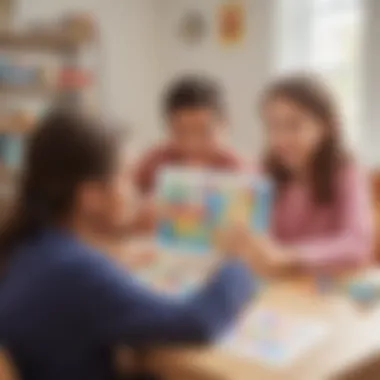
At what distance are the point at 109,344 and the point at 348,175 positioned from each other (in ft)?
2.91

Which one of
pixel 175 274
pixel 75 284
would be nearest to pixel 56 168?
pixel 75 284

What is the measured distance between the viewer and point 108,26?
364 cm

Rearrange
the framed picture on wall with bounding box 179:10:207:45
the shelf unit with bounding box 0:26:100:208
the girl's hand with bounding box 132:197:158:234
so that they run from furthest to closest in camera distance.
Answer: the framed picture on wall with bounding box 179:10:207:45 < the shelf unit with bounding box 0:26:100:208 < the girl's hand with bounding box 132:197:158:234

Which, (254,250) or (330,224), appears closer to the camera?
(254,250)

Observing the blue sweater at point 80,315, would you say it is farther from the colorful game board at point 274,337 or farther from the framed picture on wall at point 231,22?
the framed picture on wall at point 231,22

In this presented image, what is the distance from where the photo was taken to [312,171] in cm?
199

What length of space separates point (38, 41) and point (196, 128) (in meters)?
1.24

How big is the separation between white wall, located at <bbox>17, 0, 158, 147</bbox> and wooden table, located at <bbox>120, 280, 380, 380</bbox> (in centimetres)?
224

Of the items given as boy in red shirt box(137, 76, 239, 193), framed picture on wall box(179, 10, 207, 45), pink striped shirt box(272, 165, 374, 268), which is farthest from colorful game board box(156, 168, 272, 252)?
framed picture on wall box(179, 10, 207, 45)

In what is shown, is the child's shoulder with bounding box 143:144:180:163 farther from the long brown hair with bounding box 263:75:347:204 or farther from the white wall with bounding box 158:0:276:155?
the white wall with bounding box 158:0:276:155

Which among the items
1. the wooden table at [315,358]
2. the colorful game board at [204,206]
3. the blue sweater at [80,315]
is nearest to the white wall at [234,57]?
the colorful game board at [204,206]

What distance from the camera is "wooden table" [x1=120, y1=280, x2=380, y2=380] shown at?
1.19 m

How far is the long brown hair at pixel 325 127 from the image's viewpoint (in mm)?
1972

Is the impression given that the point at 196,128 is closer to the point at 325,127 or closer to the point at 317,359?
the point at 325,127
